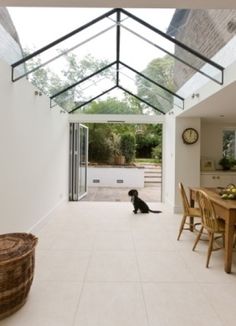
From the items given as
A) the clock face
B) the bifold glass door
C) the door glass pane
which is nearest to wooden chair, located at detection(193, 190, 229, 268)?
the clock face

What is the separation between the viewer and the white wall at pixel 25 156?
120 inches

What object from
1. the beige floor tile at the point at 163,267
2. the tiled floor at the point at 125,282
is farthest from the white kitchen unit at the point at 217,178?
the beige floor tile at the point at 163,267

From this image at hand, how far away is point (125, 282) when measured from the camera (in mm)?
2613

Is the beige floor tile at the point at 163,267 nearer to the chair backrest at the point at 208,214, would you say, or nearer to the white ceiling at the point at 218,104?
the chair backrest at the point at 208,214

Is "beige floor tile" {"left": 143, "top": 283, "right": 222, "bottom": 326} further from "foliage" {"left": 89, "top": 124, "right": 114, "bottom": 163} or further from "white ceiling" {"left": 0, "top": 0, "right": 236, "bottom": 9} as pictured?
"foliage" {"left": 89, "top": 124, "right": 114, "bottom": 163}

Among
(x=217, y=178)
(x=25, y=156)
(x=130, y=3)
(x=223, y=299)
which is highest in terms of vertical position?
(x=130, y=3)

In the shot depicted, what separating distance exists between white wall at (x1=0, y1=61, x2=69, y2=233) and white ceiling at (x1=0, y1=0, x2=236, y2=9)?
4.45 ft

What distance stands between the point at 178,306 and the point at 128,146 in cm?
934

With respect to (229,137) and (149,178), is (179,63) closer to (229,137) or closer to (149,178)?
(229,137)

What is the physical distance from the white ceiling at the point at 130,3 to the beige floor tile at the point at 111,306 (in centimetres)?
224

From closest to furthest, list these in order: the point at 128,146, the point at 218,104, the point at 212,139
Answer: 1. the point at 218,104
2. the point at 212,139
3. the point at 128,146

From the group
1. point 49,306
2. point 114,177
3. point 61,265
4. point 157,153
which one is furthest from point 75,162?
point 157,153

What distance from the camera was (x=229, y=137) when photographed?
670 cm

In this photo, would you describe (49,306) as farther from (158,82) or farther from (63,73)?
(158,82)
